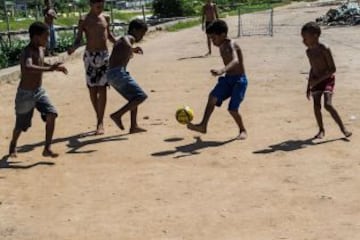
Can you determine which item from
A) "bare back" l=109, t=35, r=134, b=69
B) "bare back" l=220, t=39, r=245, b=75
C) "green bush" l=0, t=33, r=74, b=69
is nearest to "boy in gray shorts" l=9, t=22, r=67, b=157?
"bare back" l=109, t=35, r=134, b=69

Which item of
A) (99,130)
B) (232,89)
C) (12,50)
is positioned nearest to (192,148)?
(232,89)

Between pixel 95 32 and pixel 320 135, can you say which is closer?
pixel 320 135

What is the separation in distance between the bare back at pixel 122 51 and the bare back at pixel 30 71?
1179 millimetres

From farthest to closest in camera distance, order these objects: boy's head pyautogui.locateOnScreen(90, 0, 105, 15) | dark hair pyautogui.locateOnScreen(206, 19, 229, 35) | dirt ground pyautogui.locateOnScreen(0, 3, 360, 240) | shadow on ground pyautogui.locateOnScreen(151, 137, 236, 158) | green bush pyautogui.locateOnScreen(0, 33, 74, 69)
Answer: green bush pyautogui.locateOnScreen(0, 33, 74, 69), boy's head pyautogui.locateOnScreen(90, 0, 105, 15), dark hair pyautogui.locateOnScreen(206, 19, 229, 35), shadow on ground pyautogui.locateOnScreen(151, 137, 236, 158), dirt ground pyautogui.locateOnScreen(0, 3, 360, 240)

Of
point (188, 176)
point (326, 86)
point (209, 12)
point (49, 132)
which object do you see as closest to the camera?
point (188, 176)

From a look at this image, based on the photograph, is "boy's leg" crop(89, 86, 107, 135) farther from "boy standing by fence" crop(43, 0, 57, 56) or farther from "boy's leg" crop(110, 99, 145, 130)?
"boy standing by fence" crop(43, 0, 57, 56)

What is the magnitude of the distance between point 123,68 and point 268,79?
494 cm

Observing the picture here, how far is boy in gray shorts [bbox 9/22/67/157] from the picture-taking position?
273 inches

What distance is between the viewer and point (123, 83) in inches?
318

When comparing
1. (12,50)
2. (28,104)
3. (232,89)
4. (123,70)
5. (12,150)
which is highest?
(123,70)

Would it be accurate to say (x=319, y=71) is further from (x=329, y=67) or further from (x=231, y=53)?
(x=231, y=53)

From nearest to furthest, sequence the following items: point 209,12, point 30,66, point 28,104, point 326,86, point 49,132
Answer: point 30,66
point 28,104
point 49,132
point 326,86
point 209,12

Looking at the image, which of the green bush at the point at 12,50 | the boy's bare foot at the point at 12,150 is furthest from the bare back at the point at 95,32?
the green bush at the point at 12,50

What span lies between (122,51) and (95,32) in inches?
20.5
